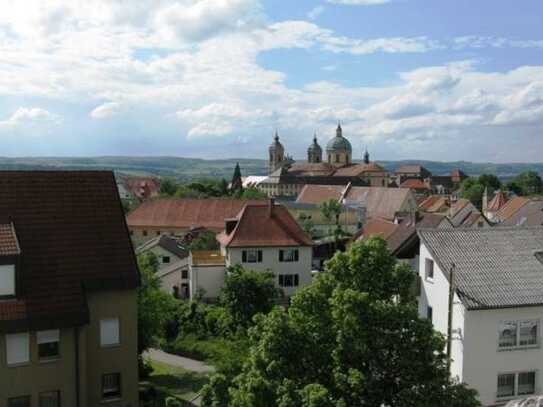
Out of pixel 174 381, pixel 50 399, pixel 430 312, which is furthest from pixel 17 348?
pixel 430 312

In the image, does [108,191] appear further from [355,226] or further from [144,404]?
[355,226]

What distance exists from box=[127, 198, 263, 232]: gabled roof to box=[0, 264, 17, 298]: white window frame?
67267mm

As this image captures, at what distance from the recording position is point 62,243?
77.6 feet

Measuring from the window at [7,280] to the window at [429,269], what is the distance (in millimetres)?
16429

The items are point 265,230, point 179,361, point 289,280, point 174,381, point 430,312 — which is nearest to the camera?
point 430,312

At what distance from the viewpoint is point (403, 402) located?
15.6 meters

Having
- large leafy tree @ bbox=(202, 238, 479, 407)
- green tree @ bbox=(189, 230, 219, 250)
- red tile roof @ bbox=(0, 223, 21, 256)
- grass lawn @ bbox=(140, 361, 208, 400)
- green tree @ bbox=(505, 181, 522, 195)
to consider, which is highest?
green tree @ bbox=(505, 181, 522, 195)

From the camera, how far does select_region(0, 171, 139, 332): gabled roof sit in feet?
72.5

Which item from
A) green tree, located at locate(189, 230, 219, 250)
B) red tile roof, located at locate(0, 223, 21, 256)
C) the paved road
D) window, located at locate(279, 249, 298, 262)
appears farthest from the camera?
green tree, located at locate(189, 230, 219, 250)

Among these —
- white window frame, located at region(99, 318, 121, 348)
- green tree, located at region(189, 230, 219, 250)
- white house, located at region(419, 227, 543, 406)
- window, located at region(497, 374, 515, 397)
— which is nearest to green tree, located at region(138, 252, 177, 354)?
white window frame, located at region(99, 318, 121, 348)

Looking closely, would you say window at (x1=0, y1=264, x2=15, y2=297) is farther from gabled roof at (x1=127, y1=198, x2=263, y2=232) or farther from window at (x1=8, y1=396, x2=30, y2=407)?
gabled roof at (x1=127, y1=198, x2=263, y2=232)

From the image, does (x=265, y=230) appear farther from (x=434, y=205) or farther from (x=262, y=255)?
(x=434, y=205)

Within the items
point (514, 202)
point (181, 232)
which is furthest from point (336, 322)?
point (514, 202)

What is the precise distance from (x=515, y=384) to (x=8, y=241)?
64.2 feet
